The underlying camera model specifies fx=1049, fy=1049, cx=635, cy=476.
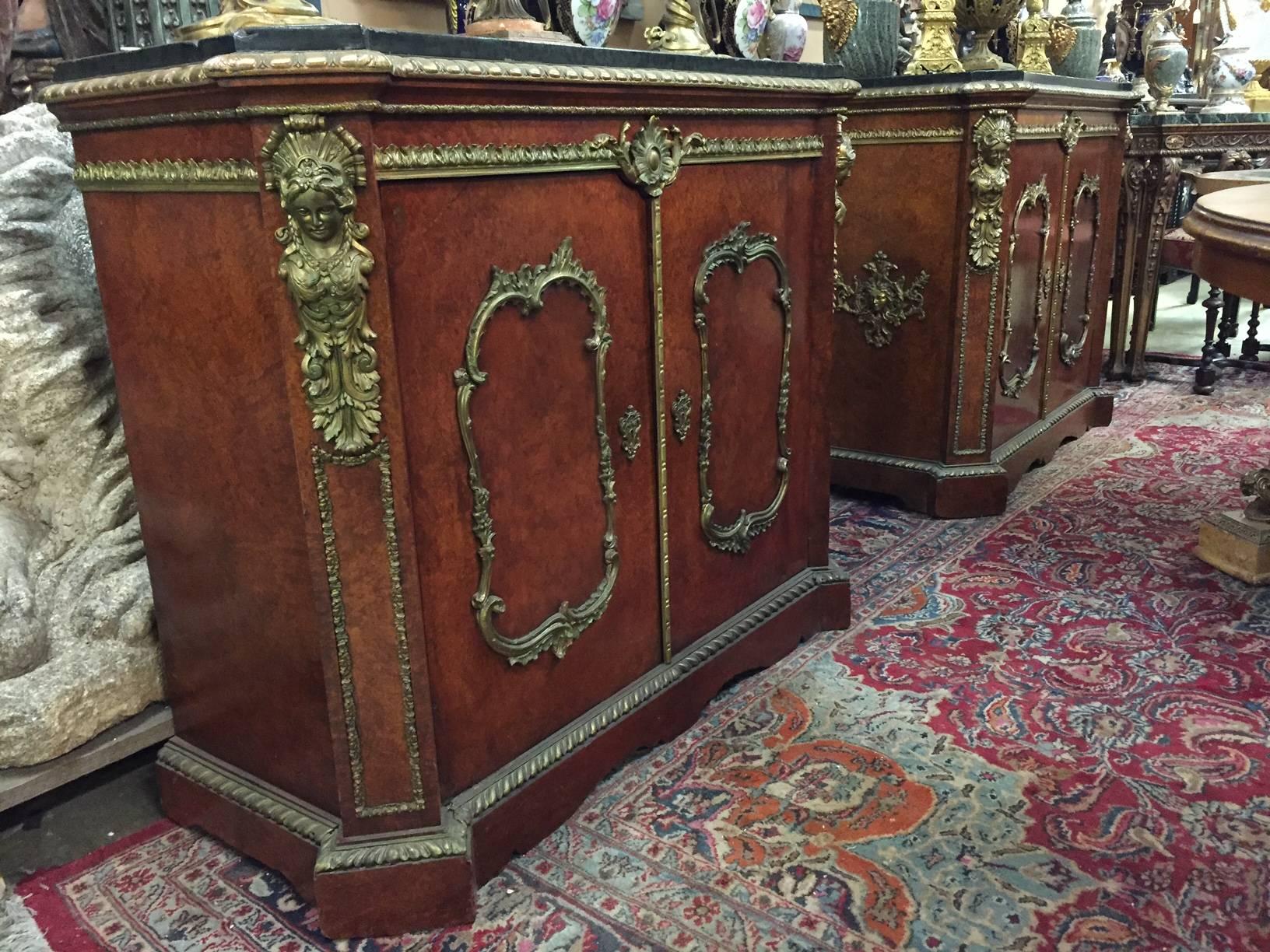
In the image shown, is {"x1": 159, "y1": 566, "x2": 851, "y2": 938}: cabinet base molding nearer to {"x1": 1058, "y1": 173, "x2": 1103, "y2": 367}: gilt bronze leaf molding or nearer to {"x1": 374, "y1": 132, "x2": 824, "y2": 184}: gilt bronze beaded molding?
{"x1": 374, "y1": 132, "x2": 824, "y2": 184}: gilt bronze beaded molding

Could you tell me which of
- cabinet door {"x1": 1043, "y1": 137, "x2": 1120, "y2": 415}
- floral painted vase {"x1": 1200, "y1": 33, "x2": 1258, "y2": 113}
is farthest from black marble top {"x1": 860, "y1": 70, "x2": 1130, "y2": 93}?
floral painted vase {"x1": 1200, "y1": 33, "x2": 1258, "y2": 113}

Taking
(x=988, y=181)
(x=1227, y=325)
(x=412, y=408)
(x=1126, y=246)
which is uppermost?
(x=988, y=181)

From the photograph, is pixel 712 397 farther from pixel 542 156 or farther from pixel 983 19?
pixel 983 19

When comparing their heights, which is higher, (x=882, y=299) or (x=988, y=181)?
(x=988, y=181)

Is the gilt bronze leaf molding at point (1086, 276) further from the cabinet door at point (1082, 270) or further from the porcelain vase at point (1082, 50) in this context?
the porcelain vase at point (1082, 50)

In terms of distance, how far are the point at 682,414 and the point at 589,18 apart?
75 cm

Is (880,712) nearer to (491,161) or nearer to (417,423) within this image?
(417,423)

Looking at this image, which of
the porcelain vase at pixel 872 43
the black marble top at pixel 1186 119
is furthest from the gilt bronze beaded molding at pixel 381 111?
the black marble top at pixel 1186 119

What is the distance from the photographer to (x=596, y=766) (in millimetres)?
1805

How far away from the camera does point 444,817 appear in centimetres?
152

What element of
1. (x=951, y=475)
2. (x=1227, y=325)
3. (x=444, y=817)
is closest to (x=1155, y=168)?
(x=1227, y=325)

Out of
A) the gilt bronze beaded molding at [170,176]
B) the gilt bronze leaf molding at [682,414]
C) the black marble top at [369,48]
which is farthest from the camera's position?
the gilt bronze leaf molding at [682,414]

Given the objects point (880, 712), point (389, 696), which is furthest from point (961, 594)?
point (389, 696)

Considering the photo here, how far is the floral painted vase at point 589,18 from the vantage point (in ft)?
6.28
